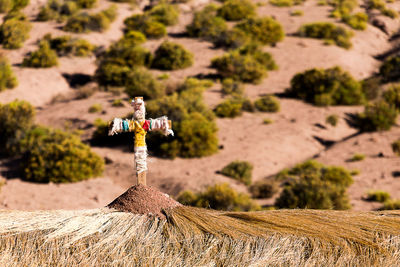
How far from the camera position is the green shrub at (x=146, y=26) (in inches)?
1486

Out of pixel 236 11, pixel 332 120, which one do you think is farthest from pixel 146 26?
pixel 332 120

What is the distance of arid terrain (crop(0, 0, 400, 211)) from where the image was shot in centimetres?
1720

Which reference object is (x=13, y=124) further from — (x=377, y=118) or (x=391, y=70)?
(x=391, y=70)

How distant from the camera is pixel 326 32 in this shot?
125ft

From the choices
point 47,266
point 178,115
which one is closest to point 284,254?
point 47,266

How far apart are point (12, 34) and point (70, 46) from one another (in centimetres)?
429

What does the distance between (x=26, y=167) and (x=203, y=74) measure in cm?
1536

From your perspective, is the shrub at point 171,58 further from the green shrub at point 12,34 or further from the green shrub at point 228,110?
the green shrub at point 12,34

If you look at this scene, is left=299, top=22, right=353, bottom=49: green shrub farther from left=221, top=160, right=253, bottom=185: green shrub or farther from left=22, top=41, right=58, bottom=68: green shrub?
left=221, top=160, right=253, bottom=185: green shrub

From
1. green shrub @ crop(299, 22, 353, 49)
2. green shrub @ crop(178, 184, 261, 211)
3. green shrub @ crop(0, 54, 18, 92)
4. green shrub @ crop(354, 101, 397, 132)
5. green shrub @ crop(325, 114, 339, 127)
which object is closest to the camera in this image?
green shrub @ crop(178, 184, 261, 211)

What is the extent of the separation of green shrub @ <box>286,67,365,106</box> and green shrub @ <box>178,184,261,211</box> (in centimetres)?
1264

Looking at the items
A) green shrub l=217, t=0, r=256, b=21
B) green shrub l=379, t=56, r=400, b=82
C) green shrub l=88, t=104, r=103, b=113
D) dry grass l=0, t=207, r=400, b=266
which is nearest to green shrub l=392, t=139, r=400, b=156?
green shrub l=379, t=56, r=400, b=82

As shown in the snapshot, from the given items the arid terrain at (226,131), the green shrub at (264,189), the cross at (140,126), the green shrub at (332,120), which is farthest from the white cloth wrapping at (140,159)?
the green shrub at (332,120)

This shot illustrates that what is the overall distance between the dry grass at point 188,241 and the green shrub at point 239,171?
542 inches
